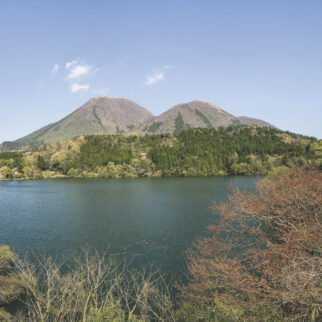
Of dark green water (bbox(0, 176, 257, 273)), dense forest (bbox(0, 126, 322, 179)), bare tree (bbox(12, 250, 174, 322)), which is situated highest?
dense forest (bbox(0, 126, 322, 179))

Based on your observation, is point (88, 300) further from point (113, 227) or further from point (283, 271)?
point (113, 227)

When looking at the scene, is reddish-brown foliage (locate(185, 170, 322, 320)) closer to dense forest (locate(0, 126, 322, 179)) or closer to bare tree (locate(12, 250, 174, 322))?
bare tree (locate(12, 250, 174, 322))

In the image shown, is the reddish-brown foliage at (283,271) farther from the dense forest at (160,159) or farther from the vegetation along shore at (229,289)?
the dense forest at (160,159)

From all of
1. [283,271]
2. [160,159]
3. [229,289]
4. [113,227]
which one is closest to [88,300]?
[229,289]

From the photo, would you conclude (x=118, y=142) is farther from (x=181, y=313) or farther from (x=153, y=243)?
(x=181, y=313)

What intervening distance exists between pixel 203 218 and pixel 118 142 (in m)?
152

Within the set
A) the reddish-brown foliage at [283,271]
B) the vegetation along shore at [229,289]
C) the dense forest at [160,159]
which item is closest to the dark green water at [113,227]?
the vegetation along shore at [229,289]

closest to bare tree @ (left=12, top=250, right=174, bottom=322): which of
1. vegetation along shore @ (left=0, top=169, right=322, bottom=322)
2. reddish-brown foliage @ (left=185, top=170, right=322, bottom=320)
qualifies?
vegetation along shore @ (left=0, top=169, right=322, bottom=322)

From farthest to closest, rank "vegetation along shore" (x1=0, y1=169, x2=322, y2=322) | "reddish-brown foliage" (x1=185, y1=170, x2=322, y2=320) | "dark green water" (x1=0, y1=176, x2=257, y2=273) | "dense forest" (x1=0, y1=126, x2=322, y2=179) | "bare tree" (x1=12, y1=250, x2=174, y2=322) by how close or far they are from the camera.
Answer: "dense forest" (x1=0, y1=126, x2=322, y2=179) < "dark green water" (x1=0, y1=176, x2=257, y2=273) < "bare tree" (x1=12, y1=250, x2=174, y2=322) < "vegetation along shore" (x1=0, y1=169, x2=322, y2=322) < "reddish-brown foliage" (x1=185, y1=170, x2=322, y2=320)

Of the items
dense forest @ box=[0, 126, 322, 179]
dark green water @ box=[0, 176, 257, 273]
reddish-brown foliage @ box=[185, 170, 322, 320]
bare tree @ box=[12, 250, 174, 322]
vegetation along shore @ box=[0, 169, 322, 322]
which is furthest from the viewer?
dense forest @ box=[0, 126, 322, 179]

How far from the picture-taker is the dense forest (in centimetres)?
14025

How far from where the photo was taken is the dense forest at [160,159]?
140250 millimetres

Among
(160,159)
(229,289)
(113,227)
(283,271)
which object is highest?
(160,159)

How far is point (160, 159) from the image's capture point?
151375 mm
